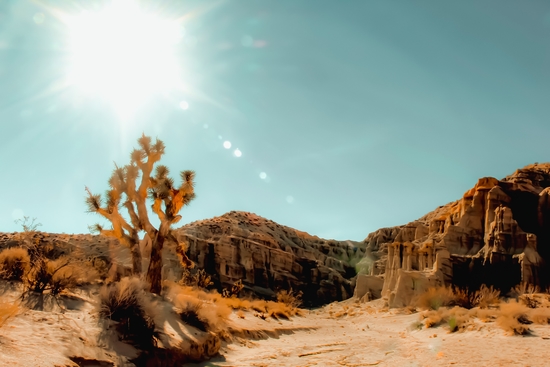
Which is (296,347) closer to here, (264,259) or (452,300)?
(452,300)

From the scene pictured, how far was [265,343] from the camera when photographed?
1678cm

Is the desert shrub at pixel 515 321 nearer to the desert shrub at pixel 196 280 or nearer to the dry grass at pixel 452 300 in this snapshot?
the dry grass at pixel 452 300

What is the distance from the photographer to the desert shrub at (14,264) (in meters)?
12.5

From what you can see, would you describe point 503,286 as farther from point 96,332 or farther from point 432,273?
point 96,332

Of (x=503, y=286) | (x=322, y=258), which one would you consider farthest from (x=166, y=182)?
(x=322, y=258)

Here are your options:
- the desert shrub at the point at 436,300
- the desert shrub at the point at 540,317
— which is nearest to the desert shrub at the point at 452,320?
the desert shrub at the point at 540,317

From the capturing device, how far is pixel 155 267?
56.9ft

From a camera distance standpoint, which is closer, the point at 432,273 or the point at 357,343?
the point at 357,343

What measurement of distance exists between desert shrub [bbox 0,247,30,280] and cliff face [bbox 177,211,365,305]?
39.7m

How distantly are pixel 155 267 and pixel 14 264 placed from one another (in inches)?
221

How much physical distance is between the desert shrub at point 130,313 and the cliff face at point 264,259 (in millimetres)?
42328

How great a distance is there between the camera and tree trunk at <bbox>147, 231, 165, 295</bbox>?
55.7ft

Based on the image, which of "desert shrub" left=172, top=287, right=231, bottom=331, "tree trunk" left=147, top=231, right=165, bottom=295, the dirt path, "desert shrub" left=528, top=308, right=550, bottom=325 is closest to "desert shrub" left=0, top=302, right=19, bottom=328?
the dirt path

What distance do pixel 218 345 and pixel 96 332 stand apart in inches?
180
